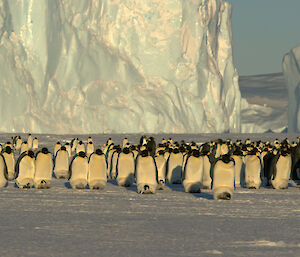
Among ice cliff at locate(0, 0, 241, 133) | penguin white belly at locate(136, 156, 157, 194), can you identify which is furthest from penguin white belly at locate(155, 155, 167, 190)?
ice cliff at locate(0, 0, 241, 133)

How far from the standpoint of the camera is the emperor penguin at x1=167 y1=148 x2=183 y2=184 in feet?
56.0

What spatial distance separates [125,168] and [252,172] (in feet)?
9.96

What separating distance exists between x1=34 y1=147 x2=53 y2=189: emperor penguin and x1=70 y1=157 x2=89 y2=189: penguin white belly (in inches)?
21.2

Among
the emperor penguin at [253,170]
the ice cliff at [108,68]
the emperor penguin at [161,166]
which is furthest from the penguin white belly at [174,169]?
the ice cliff at [108,68]

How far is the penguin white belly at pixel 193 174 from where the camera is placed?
14633 millimetres

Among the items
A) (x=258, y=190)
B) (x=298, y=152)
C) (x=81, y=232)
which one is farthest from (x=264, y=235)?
(x=298, y=152)

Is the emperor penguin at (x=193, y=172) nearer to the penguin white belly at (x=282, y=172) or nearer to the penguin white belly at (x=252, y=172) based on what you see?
the penguin white belly at (x=252, y=172)

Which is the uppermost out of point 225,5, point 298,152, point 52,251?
point 225,5

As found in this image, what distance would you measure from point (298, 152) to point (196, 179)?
5.03m

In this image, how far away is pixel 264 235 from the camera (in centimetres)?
895

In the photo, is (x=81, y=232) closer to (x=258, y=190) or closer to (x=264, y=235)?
(x=264, y=235)

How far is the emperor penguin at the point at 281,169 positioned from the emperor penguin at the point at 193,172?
2150mm

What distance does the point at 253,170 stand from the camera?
16.3 m

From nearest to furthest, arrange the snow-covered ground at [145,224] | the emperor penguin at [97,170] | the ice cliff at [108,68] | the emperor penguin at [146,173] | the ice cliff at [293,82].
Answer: the snow-covered ground at [145,224] < the emperor penguin at [146,173] < the emperor penguin at [97,170] < the ice cliff at [108,68] < the ice cliff at [293,82]
